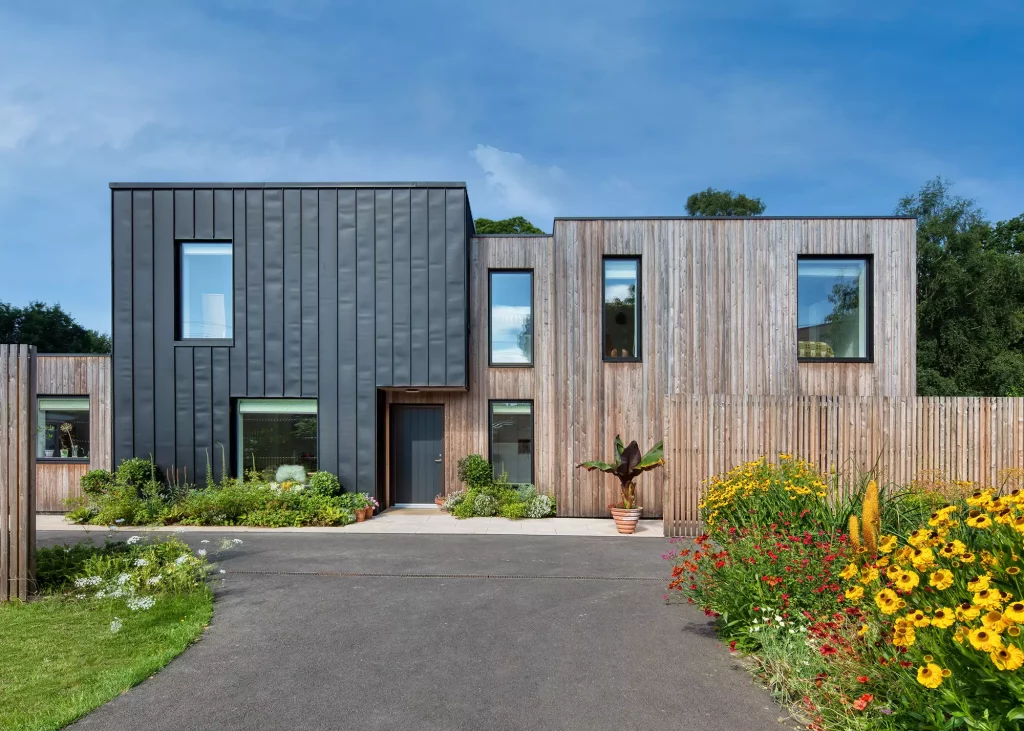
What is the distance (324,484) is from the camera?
32.9ft

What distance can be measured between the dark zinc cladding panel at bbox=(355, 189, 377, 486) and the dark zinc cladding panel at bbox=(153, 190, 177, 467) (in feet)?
11.5

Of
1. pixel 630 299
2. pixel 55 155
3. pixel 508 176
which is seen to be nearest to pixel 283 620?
pixel 630 299

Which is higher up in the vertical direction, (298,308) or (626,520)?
(298,308)

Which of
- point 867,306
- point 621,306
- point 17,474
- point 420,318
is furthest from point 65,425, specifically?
point 867,306

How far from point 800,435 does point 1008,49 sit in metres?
10.1

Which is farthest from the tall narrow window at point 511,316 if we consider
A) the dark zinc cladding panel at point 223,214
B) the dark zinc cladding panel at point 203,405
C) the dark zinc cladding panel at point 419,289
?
the dark zinc cladding panel at point 203,405

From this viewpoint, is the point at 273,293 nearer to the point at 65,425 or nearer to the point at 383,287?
the point at 383,287

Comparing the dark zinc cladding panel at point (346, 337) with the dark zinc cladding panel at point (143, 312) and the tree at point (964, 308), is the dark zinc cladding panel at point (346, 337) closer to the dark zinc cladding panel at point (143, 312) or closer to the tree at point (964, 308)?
the dark zinc cladding panel at point (143, 312)

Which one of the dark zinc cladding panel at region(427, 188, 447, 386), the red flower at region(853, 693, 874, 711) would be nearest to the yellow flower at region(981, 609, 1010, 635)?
the red flower at region(853, 693, 874, 711)

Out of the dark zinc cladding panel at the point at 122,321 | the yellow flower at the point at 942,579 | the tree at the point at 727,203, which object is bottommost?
the yellow flower at the point at 942,579

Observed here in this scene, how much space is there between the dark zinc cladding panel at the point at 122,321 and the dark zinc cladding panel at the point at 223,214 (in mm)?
1616

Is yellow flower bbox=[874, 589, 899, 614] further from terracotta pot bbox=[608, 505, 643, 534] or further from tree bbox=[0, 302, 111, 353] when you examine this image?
tree bbox=[0, 302, 111, 353]

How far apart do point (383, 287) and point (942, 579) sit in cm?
949

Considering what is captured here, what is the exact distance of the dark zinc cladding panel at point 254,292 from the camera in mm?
10547
